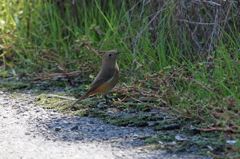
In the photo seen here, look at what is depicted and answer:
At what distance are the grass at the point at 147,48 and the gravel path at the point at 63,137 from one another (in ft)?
2.05

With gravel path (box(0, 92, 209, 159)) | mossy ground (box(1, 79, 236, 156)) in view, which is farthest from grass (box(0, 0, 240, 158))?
gravel path (box(0, 92, 209, 159))

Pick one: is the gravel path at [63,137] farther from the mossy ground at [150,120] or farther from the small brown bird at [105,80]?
the small brown bird at [105,80]

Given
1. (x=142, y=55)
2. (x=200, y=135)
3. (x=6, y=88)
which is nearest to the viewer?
(x=200, y=135)

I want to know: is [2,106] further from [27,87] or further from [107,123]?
[107,123]

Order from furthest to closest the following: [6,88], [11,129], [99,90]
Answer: [6,88] → [99,90] → [11,129]

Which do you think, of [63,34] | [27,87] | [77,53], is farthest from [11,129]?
[63,34]

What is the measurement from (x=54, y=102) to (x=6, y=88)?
123 centimetres

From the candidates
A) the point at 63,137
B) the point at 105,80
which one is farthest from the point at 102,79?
the point at 63,137

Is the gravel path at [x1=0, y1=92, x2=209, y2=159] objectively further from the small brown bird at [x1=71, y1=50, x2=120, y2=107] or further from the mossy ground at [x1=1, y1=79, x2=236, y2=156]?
the small brown bird at [x1=71, y1=50, x2=120, y2=107]

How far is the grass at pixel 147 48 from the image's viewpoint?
15.6 ft

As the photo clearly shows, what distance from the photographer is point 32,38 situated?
793 cm

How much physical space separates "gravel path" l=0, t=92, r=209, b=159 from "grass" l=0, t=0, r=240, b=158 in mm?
624

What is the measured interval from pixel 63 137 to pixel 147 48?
7.30ft

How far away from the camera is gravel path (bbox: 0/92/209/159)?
3.84m
